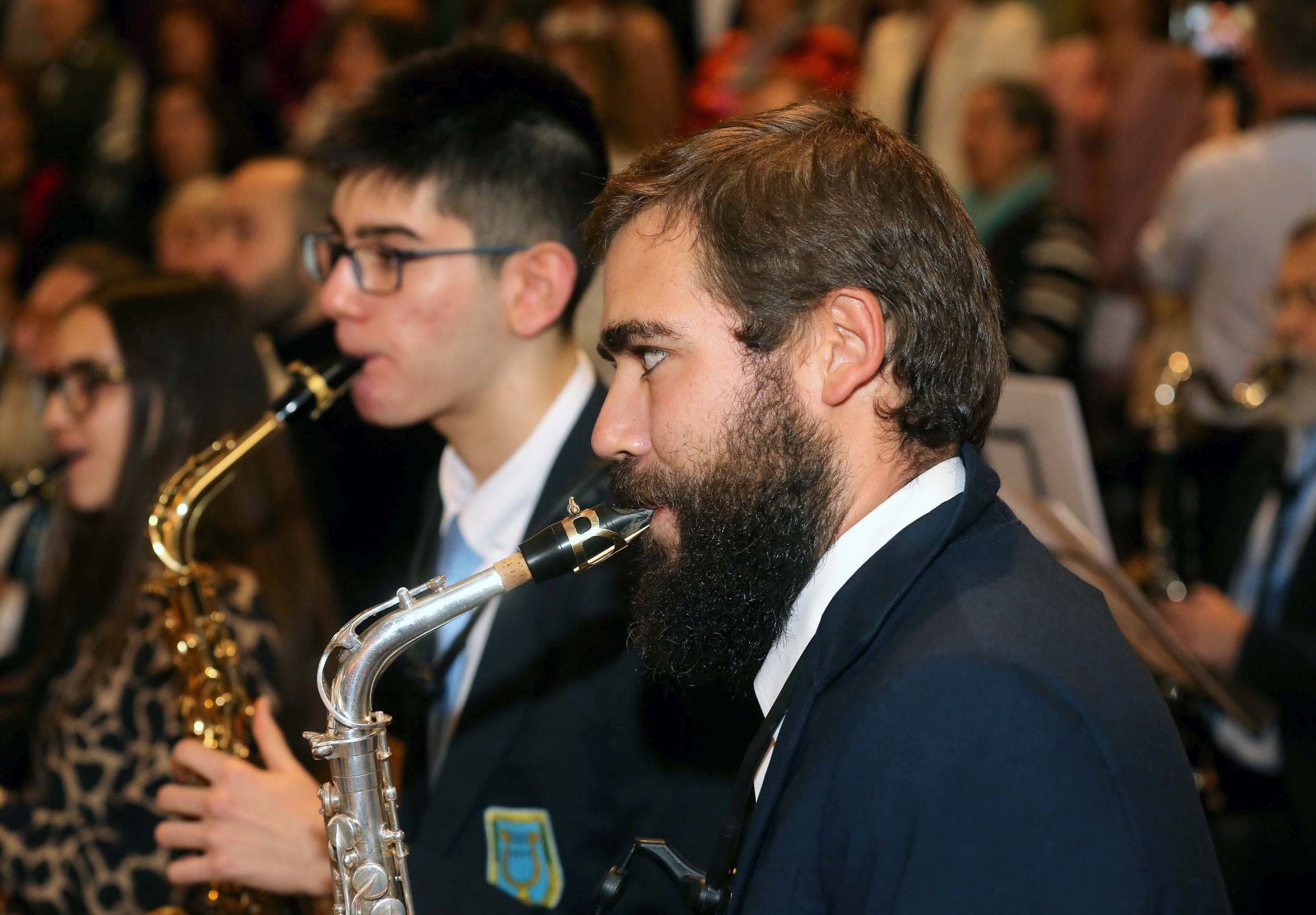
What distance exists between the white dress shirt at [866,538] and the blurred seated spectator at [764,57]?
5.22 m

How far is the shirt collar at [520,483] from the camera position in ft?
8.44

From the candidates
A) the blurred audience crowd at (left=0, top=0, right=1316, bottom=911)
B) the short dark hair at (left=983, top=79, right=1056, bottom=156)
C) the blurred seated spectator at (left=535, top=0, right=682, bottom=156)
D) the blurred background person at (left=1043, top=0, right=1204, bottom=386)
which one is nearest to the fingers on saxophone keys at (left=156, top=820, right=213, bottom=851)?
the blurred audience crowd at (left=0, top=0, right=1316, bottom=911)

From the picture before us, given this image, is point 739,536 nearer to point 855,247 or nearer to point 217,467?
point 855,247

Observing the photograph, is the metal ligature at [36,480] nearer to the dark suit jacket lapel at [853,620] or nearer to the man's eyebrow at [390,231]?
the man's eyebrow at [390,231]

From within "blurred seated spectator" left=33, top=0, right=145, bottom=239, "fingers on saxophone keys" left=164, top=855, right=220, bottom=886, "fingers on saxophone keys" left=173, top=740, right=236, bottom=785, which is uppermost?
"blurred seated spectator" left=33, top=0, right=145, bottom=239

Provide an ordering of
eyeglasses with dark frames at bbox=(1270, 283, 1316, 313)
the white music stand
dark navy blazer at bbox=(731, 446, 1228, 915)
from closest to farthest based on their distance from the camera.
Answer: dark navy blazer at bbox=(731, 446, 1228, 915) < the white music stand < eyeglasses with dark frames at bbox=(1270, 283, 1316, 313)

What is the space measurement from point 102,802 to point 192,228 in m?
3.58

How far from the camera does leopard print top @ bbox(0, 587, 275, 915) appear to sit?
2.65 meters

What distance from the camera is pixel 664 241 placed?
177cm

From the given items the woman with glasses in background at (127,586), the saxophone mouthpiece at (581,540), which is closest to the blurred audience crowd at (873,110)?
the woman with glasses in background at (127,586)

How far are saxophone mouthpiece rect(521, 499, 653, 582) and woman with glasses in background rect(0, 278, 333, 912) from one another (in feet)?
4.10

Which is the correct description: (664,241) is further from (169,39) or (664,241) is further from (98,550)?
(169,39)

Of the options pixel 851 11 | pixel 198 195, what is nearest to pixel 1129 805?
pixel 198 195

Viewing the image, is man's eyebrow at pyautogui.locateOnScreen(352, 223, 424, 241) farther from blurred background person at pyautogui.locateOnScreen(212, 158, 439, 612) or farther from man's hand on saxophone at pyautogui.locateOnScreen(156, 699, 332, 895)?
blurred background person at pyautogui.locateOnScreen(212, 158, 439, 612)
